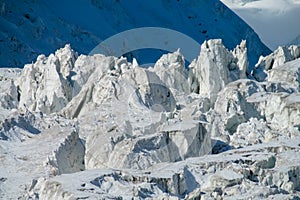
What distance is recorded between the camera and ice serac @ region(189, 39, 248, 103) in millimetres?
70750

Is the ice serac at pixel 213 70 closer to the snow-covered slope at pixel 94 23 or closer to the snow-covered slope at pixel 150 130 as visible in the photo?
the snow-covered slope at pixel 150 130

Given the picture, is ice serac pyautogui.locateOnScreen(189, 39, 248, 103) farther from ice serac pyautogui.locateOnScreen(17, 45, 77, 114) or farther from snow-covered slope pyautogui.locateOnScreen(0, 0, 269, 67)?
snow-covered slope pyautogui.locateOnScreen(0, 0, 269, 67)

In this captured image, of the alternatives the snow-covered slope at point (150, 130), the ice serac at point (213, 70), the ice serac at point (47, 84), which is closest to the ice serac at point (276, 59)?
the snow-covered slope at point (150, 130)

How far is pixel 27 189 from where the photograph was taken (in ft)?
133

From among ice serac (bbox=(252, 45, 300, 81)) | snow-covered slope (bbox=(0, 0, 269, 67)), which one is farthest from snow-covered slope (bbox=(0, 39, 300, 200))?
snow-covered slope (bbox=(0, 0, 269, 67))

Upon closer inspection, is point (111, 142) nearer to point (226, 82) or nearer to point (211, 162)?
point (211, 162)

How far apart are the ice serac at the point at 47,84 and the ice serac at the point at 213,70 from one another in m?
8.75

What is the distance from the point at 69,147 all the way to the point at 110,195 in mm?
10329

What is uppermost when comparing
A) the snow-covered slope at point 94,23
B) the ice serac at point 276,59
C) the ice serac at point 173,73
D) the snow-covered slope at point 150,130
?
the snow-covered slope at point 94,23

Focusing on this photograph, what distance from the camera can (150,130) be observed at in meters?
50.6

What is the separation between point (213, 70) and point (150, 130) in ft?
71.5

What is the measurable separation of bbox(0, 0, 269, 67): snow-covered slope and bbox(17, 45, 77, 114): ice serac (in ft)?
51.6

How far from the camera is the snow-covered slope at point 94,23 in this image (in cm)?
9112

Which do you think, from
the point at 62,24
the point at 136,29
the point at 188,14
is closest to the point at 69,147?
the point at 62,24
